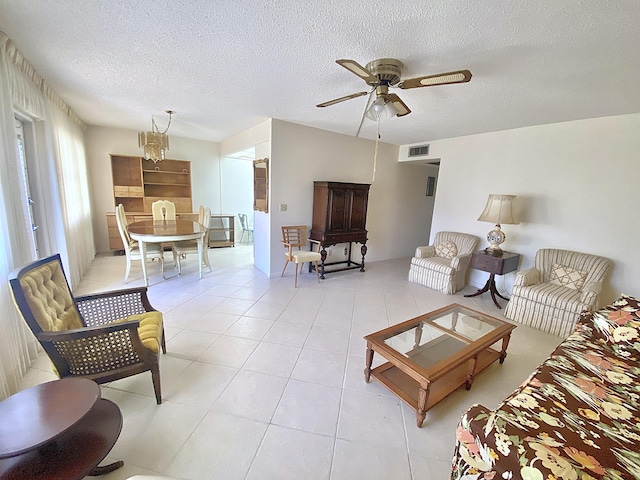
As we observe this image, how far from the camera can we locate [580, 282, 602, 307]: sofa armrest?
269 cm

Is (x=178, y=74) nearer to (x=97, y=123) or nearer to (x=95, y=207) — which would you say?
(x=97, y=123)

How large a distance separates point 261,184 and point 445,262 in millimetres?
3174

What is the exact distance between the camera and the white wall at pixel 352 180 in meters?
4.02

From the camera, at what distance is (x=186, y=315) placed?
2.90m

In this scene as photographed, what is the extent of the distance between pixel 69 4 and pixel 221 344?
2.51 metres

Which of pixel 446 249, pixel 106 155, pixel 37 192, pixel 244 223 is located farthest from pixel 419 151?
pixel 106 155

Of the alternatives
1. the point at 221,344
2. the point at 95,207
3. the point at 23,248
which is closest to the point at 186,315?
the point at 221,344

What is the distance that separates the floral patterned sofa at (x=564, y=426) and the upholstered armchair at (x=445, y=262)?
2128mm

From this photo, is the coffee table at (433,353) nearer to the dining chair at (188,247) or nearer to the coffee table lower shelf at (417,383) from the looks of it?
the coffee table lower shelf at (417,383)

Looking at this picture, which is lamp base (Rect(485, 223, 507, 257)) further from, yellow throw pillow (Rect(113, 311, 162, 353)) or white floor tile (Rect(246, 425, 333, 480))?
yellow throw pillow (Rect(113, 311, 162, 353))

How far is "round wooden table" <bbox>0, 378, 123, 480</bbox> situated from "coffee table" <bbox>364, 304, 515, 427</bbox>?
1548mm

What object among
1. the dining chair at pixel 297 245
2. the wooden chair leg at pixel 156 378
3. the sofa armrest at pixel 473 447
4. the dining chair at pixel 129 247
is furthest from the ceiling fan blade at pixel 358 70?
the dining chair at pixel 129 247

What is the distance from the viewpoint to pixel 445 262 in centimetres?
408

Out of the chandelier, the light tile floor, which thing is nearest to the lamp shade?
the light tile floor
